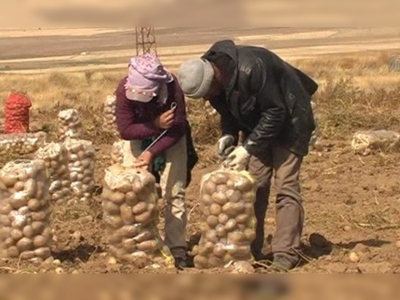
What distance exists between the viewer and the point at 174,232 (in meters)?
5.74

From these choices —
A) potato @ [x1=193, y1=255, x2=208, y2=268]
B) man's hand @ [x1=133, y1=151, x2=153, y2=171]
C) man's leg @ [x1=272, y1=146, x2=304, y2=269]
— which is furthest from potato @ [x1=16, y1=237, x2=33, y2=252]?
man's leg @ [x1=272, y1=146, x2=304, y2=269]

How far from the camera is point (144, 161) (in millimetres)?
5559

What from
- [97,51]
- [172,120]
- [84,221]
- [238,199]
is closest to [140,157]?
[172,120]

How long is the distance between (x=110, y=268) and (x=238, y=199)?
0.83m

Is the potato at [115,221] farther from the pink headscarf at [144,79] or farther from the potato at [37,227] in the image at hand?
the pink headscarf at [144,79]

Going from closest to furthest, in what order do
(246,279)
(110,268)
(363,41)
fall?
(246,279) → (110,268) → (363,41)

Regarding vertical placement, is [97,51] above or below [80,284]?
below

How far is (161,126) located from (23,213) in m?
0.98

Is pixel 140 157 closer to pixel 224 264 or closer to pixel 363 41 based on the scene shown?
pixel 224 264

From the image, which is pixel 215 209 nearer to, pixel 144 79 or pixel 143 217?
pixel 143 217

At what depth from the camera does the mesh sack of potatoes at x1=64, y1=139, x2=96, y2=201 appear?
7.92m

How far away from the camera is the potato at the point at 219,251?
17.2 ft

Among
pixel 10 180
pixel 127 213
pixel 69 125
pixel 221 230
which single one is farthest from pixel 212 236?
pixel 69 125

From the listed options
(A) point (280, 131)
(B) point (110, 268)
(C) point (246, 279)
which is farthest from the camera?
(A) point (280, 131)
